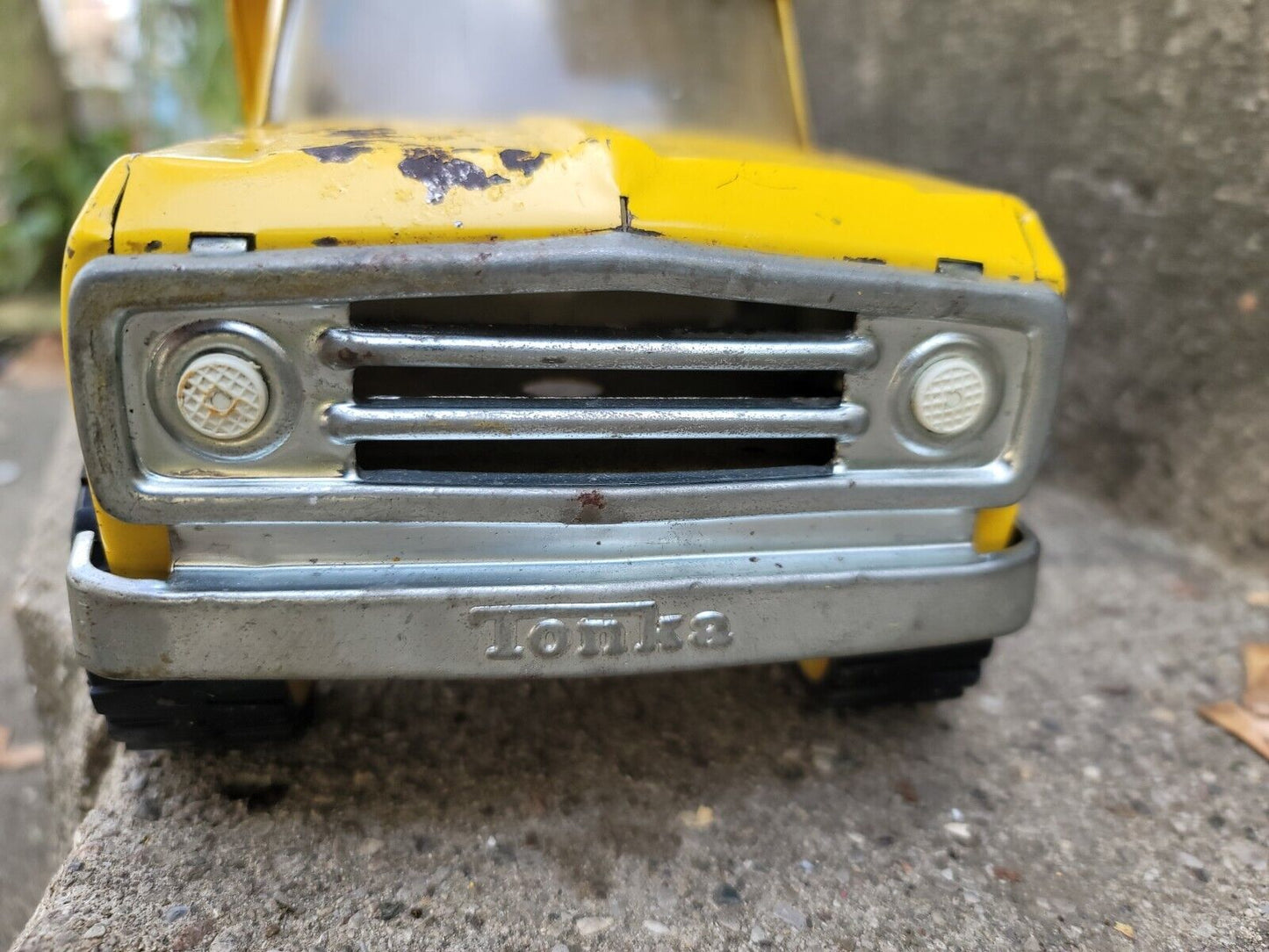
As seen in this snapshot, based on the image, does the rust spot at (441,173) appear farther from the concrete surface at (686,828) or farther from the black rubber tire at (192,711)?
the concrete surface at (686,828)

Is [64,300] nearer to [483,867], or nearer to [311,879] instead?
[311,879]

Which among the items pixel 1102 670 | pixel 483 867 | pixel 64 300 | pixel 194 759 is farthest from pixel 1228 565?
pixel 64 300

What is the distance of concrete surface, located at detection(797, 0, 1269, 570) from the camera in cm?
272

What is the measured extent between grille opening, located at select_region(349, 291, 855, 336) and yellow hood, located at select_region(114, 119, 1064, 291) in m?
0.12

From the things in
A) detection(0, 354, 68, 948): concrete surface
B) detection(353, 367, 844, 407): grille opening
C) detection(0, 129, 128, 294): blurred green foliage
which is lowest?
detection(0, 354, 68, 948): concrete surface

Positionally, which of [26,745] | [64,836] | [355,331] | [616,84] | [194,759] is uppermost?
[616,84]

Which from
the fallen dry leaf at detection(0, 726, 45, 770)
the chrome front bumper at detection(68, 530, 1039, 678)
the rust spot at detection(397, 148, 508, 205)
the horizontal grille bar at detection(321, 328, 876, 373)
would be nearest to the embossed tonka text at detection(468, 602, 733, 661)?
the chrome front bumper at detection(68, 530, 1039, 678)

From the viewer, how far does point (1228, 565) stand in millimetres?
2926

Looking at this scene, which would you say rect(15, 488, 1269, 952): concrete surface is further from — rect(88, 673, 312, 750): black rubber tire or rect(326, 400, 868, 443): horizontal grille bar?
rect(326, 400, 868, 443): horizontal grille bar

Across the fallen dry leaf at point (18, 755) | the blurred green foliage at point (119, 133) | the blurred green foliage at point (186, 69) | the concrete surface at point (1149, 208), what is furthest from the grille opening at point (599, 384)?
the blurred green foliage at point (119, 133)

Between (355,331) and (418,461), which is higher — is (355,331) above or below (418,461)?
above

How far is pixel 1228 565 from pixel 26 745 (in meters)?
3.93

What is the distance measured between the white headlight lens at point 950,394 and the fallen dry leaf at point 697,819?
89 centimetres

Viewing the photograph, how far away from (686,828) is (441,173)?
130 centimetres
